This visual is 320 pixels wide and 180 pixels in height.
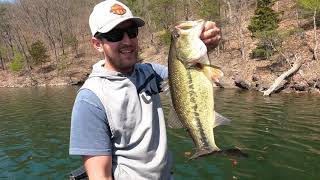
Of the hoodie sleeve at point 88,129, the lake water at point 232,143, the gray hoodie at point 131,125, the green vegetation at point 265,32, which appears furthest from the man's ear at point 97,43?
the green vegetation at point 265,32

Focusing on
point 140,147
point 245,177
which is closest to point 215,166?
point 245,177

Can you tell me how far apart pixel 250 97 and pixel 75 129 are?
2923 centimetres

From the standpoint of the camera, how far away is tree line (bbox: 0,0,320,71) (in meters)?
52.2

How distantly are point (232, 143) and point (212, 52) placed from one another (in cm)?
1093

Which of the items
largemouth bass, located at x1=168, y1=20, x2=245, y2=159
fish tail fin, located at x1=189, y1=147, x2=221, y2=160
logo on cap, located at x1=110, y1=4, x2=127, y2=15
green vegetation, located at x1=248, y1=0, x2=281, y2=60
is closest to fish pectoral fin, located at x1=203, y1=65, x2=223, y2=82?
largemouth bass, located at x1=168, y1=20, x2=245, y2=159

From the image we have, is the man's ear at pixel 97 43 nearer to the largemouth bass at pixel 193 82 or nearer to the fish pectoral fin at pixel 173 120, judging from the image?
the largemouth bass at pixel 193 82

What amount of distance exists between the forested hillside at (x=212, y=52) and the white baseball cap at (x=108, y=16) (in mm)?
31457

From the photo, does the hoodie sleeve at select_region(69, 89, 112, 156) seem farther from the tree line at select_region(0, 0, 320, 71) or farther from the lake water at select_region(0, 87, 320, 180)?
the tree line at select_region(0, 0, 320, 71)

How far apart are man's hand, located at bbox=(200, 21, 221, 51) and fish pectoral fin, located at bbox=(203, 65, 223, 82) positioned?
32cm

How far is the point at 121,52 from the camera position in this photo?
351 cm

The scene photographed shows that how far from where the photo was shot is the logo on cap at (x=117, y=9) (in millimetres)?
3490

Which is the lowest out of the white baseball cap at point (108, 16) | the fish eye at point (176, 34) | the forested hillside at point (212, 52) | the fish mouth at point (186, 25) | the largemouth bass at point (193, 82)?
the forested hillside at point (212, 52)

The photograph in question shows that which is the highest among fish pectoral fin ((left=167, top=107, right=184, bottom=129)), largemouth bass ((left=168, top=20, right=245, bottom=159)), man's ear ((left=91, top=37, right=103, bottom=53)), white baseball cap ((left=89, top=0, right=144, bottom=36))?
white baseball cap ((left=89, top=0, right=144, bottom=36))

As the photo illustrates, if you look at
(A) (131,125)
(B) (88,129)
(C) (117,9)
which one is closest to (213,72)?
(A) (131,125)
